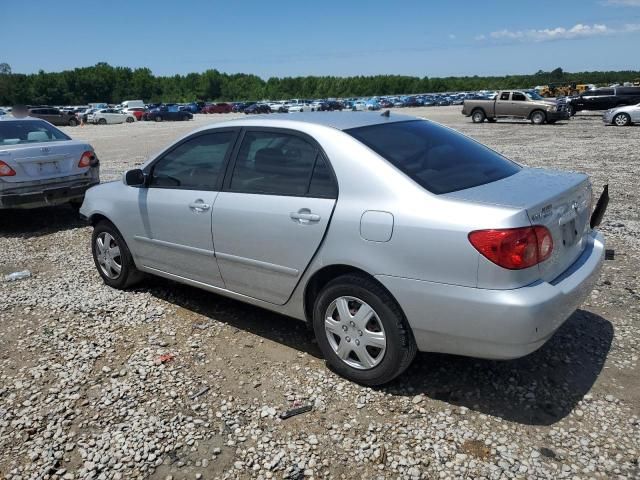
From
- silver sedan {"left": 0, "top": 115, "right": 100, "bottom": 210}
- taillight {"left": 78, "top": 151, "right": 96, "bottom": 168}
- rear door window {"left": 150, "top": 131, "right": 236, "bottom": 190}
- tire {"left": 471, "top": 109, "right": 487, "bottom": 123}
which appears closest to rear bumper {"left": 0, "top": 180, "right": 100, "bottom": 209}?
silver sedan {"left": 0, "top": 115, "right": 100, "bottom": 210}

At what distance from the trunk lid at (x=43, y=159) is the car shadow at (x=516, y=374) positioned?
486cm

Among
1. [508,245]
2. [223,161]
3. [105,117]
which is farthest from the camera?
[105,117]

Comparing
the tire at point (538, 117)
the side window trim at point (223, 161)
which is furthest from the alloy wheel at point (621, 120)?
the side window trim at point (223, 161)

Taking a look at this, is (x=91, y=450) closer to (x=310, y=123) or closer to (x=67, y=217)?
(x=310, y=123)

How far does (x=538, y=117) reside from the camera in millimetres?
27188

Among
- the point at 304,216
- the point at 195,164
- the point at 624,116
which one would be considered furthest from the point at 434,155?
the point at 624,116

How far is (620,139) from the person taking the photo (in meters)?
18.1

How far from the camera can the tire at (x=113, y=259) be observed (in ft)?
16.5

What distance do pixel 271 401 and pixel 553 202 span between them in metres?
2.09

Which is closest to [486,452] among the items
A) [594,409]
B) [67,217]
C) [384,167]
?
[594,409]

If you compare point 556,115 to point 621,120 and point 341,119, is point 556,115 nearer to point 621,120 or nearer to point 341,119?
point 621,120

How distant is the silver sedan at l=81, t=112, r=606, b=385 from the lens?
279 cm

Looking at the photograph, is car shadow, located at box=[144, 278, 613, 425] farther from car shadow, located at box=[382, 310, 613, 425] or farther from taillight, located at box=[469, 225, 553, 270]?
taillight, located at box=[469, 225, 553, 270]

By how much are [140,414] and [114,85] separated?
134m
